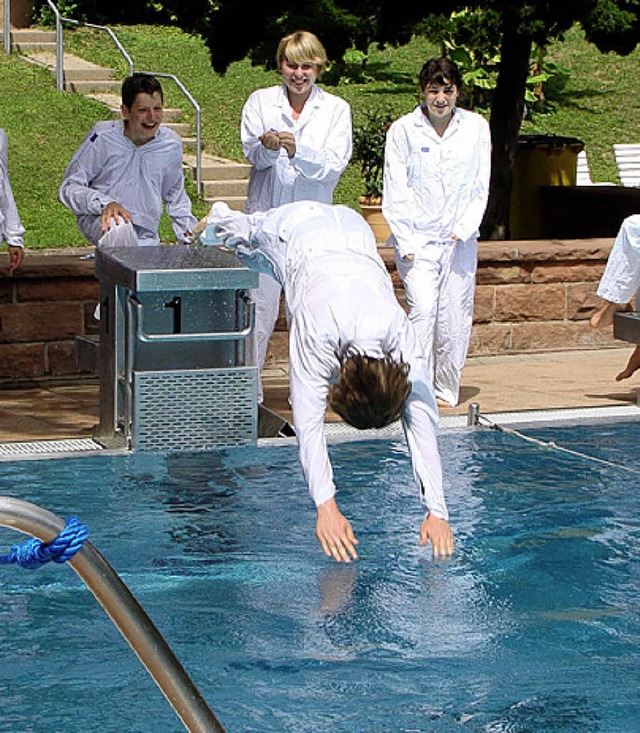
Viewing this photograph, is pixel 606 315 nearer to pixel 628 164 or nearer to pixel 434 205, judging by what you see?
pixel 434 205

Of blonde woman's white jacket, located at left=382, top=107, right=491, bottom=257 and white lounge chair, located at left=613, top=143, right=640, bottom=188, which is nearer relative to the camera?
blonde woman's white jacket, located at left=382, top=107, right=491, bottom=257

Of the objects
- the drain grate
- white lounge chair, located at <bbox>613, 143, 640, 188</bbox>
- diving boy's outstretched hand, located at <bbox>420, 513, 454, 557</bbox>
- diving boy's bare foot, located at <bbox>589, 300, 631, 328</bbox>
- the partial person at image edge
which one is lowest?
the drain grate

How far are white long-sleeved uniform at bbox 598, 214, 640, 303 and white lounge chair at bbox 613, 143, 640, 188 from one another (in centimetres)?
Result: 966

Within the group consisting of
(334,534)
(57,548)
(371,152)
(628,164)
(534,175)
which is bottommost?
(334,534)

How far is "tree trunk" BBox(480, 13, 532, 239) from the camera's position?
12562 mm

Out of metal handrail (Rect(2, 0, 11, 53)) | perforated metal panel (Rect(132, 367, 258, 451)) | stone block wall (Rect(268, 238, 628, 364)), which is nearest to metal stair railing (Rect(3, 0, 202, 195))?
metal handrail (Rect(2, 0, 11, 53))

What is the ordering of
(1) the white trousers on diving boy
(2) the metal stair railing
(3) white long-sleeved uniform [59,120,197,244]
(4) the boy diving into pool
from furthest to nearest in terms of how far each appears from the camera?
(2) the metal stair railing, (1) the white trousers on diving boy, (3) white long-sleeved uniform [59,120,197,244], (4) the boy diving into pool

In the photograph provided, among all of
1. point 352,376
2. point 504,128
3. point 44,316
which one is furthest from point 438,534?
point 504,128

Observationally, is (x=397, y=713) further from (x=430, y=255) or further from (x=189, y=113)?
(x=189, y=113)

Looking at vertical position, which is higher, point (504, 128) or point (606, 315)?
point (504, 128)

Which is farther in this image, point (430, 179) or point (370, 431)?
point (430, 179)

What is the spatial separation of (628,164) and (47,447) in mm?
12994

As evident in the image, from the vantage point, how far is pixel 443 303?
358 inches

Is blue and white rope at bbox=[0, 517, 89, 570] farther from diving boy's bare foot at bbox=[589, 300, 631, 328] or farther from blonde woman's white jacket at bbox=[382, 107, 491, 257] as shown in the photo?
diving boy's bare foot at bbox=[589, 300, 631, 328]
